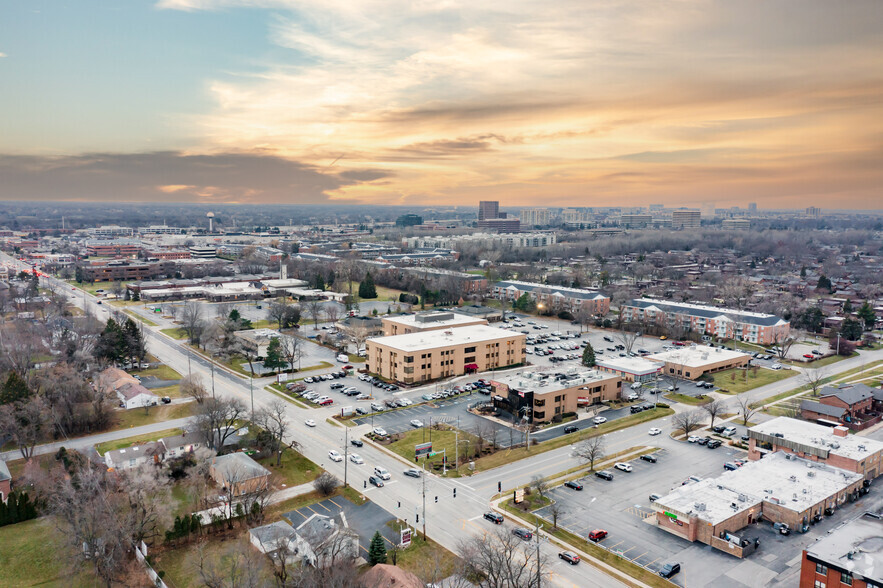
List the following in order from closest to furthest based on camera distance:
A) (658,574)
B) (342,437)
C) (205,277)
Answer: (658,574)
(342,437)
(205,277)

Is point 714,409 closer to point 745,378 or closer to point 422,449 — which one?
point 745,378

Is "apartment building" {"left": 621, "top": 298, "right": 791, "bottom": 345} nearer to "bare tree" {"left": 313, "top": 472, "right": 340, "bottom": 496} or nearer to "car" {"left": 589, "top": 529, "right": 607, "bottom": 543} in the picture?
"car" {"left": 589, "top": 529, "right": 607, "bottom": 543}

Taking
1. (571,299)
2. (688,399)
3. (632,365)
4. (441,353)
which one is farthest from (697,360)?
(571,299)

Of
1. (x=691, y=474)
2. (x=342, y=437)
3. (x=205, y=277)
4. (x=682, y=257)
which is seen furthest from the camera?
(x=682, y=257)

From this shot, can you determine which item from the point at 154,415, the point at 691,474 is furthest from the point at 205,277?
the point at 691,474

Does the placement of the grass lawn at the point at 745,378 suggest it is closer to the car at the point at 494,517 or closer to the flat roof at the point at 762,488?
the flat roof at the point at 762,488

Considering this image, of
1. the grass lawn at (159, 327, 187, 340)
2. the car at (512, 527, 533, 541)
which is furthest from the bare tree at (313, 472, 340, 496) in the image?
the grass lawn at (159, 327, 187, 340)

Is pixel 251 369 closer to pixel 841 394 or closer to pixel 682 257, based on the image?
pixel 841 394
